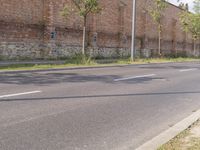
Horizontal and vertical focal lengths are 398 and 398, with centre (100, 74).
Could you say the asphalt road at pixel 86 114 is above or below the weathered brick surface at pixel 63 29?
below

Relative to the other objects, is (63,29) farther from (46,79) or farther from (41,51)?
(46,79)

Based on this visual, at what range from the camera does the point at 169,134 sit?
6.91 m

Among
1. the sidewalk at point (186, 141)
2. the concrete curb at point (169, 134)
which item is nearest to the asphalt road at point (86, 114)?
the concrete curb at point (169, 134)

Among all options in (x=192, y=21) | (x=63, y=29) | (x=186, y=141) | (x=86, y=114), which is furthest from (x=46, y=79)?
(x=192, y=21)

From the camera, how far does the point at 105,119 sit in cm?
823

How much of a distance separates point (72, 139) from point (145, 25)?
4369 cm

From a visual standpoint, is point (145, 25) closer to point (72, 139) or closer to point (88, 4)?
point (88, 4)

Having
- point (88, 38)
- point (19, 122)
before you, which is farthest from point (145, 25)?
point (19, 122)

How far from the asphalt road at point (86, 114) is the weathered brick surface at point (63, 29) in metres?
14.1

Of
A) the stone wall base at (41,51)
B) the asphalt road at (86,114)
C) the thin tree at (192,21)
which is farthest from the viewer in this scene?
the thin tree at (192,21)

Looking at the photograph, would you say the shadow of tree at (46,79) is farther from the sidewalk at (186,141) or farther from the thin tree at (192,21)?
the thin tree at (192,21)

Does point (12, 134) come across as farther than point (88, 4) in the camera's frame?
No

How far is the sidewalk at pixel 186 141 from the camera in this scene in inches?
234

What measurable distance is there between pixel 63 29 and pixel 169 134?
25.7 m
